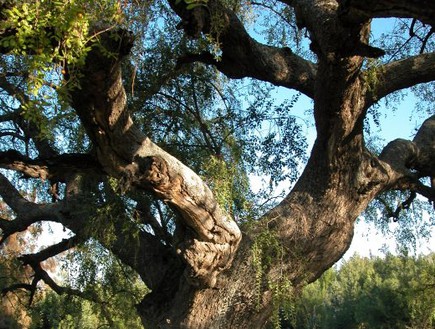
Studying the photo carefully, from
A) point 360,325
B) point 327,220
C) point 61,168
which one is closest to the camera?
point 61,168

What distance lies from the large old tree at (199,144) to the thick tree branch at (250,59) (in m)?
0.02

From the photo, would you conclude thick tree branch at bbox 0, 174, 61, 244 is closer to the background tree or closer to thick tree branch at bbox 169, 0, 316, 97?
thick tree branch at bbox 169, 0, 316, 97

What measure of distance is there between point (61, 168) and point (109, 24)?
1.78 m

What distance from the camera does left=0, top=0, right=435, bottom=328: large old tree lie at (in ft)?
11.1

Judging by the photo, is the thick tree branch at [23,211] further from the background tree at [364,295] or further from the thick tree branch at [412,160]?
the background tree at [364,295]

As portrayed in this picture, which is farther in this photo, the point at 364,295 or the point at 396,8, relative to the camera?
the point at 364,295

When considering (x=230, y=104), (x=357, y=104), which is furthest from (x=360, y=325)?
(x=357, y=104)

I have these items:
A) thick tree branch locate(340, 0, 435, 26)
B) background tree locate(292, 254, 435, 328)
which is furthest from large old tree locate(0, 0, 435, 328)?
background tree locate(292, 254, 435, 328)

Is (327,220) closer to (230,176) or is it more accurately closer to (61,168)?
(230,176)

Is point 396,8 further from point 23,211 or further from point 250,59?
point 23,211

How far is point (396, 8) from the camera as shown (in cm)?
284

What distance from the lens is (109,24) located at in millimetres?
3523

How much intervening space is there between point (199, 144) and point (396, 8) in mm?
4862

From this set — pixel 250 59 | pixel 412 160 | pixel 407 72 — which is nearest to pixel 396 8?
pixel 407 72
